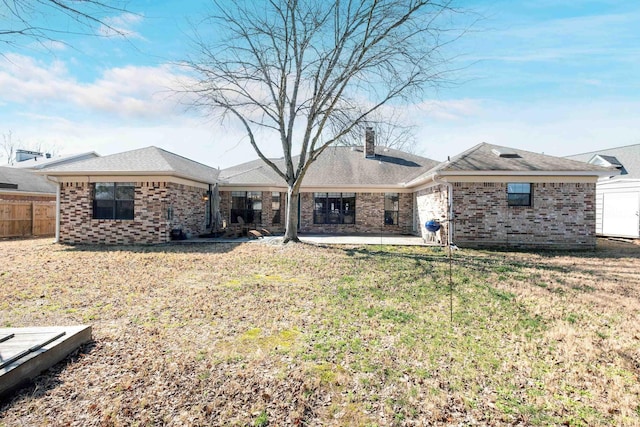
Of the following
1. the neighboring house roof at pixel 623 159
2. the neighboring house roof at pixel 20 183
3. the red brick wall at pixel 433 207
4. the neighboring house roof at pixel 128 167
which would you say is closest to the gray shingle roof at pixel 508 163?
the red brick wall at pixel 433 207

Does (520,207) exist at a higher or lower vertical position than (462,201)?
lower

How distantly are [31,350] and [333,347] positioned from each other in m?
3.21

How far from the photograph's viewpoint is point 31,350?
3.29 metres

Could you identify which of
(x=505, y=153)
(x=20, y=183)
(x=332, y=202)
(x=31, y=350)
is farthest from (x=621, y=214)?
(x=20, y=183)

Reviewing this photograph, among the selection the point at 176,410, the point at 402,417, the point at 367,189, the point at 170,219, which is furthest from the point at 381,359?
the point at 367,189

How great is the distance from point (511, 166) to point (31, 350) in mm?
13917

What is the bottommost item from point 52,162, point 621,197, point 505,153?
point 621,197

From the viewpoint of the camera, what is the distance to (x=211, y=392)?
3.07 m

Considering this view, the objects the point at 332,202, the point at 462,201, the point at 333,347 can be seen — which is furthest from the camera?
the point at 332,202

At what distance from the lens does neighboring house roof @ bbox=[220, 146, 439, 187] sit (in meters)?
17.6

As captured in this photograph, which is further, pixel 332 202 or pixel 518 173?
pixel 332 202

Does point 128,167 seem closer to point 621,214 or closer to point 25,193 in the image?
point 25,193

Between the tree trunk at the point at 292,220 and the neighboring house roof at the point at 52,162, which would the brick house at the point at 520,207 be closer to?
the tree trunk at the point at 292,220

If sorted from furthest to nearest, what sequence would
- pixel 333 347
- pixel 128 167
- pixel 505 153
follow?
1. pixel 505 153
2. pixel 128 167
3. pixel 333 347
